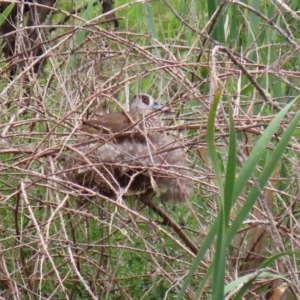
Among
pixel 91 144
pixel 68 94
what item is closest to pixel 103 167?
pixel 91 144

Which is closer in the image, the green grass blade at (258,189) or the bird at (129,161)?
the green grass blade at (258,189)

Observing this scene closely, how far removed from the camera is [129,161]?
8.46 feet

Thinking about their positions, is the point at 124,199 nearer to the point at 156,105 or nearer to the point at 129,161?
the point at 129,161

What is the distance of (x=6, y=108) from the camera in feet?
9.89

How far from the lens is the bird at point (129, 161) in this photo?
2.55m

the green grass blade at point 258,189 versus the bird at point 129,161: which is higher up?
the green grass blade at point 258,189

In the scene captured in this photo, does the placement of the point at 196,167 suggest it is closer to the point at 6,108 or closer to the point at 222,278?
the point at 6,108

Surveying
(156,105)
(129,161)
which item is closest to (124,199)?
(129,161)

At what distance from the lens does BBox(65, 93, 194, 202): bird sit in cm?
255

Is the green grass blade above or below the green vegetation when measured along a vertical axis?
above

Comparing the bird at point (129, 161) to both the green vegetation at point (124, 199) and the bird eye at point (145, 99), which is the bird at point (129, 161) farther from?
the bird eye at point (145, 99)

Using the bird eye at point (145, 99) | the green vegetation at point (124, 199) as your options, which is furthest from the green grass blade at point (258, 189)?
the bird eye at point (145, 99)

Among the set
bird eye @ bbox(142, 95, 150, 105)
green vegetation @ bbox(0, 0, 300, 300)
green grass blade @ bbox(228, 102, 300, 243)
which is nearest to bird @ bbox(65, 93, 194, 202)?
green vegetation @ bbox(0, 0, 300, 300)

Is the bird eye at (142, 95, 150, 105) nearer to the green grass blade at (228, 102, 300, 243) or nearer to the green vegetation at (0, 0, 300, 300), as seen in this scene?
the green vegetation at (0, 0, 300, 300)
